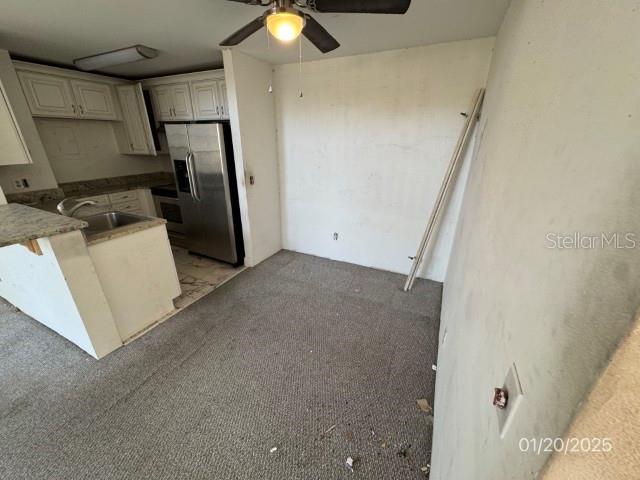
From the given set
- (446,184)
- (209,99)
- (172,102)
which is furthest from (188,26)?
(446,184)

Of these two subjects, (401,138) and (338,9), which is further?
(401,138)

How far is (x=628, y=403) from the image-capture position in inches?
9.5

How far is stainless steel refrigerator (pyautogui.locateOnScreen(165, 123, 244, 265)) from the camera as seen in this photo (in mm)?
2818

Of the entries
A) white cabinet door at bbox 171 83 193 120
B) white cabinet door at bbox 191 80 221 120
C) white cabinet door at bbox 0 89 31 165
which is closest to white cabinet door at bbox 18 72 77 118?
white cabinet door at bbox 0 89 31 165

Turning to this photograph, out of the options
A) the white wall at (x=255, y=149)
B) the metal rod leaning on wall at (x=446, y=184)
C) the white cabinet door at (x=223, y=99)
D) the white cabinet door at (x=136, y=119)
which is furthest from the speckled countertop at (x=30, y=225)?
the metal rod leaning on wall at (x=446, y=184)

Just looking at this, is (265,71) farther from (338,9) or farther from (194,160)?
(338,9)

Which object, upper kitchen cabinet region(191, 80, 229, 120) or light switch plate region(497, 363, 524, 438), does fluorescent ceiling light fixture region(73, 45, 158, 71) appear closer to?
upper kitchen cabinet region(191, 80, 229, 120)

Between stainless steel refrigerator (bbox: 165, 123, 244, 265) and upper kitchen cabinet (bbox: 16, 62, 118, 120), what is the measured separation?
44.7 inches

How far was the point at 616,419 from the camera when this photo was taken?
0.81 feet

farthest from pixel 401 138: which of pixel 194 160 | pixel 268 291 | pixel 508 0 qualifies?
pixel 194 160

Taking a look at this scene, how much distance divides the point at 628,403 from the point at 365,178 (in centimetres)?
284

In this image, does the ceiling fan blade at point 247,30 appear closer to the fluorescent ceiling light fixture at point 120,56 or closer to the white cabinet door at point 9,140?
the fluorescent ceiling light fixture at point 120,56

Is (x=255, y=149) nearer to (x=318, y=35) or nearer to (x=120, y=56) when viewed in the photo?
(x=120, y=56)

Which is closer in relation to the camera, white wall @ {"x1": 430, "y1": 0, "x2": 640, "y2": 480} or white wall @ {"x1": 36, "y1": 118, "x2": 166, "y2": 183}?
white wall @ {"x1": 430, "y1": 0, "x2": 640, "y2": 480}
